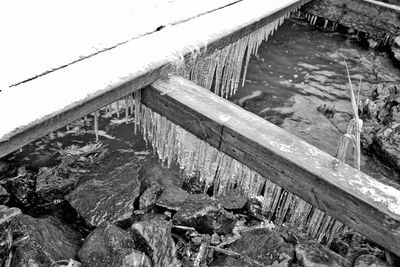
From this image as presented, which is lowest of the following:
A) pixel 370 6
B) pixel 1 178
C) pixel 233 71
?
pixel 1 178

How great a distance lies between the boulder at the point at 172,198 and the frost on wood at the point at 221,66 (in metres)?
Result: 1.04

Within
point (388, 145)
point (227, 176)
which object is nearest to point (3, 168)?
point (227, 176)

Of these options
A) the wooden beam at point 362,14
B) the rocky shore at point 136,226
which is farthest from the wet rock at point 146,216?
the wooden beam at point 362,14

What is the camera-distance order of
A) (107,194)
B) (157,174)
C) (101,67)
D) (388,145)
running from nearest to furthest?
(101,67), (107,194), (157,174), (388,145)

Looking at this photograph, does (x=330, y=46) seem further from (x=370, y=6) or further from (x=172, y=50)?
(x=172, y=50)

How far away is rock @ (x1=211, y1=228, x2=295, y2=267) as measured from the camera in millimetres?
2451

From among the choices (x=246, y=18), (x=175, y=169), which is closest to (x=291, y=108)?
(x=246, y=18)

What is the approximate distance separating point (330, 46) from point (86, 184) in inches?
191

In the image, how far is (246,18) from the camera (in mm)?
3936

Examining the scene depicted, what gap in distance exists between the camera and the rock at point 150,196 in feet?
10.3

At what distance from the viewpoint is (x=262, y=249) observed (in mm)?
2553

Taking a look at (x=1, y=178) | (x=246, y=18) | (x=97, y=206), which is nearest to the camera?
(x=97, y=206)

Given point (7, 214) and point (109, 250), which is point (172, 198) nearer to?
point (109, 250)

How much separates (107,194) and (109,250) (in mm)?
717
